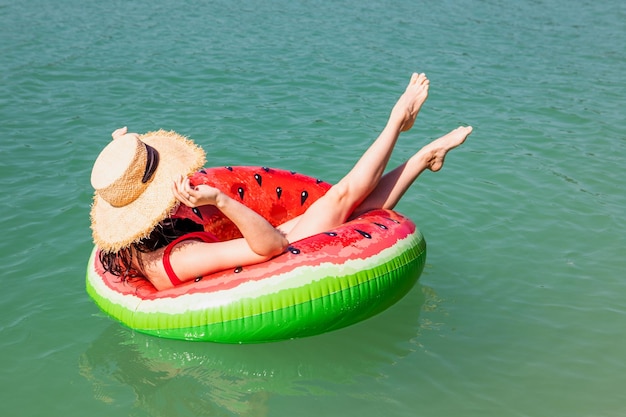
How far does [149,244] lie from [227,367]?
858mm

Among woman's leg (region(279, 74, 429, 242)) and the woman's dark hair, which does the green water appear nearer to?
the woman's dark hair

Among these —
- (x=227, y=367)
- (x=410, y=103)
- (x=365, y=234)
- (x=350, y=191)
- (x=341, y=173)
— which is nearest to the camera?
(x=227, y=367)

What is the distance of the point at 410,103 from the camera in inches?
193

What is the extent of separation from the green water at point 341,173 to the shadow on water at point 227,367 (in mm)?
12

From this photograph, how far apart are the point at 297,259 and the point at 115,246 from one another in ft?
3.35

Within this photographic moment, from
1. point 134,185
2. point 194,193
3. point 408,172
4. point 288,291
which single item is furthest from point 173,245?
point 408,172

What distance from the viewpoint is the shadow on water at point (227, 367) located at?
4164 mm

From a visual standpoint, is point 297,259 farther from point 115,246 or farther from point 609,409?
point 609,409

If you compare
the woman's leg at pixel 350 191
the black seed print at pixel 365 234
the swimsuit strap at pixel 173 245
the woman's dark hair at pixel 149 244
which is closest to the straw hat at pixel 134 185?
the woman's dark hair at pixel 149 244

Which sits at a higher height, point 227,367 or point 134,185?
point 134,185

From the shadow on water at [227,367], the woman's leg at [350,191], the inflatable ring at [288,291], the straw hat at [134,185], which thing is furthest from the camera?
the woman's leg at [350,191]

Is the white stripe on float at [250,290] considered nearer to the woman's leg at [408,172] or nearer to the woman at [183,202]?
the woman at [183,202]

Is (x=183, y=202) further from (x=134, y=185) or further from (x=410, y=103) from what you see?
(x=410, y=103)

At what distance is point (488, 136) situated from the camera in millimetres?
8133
